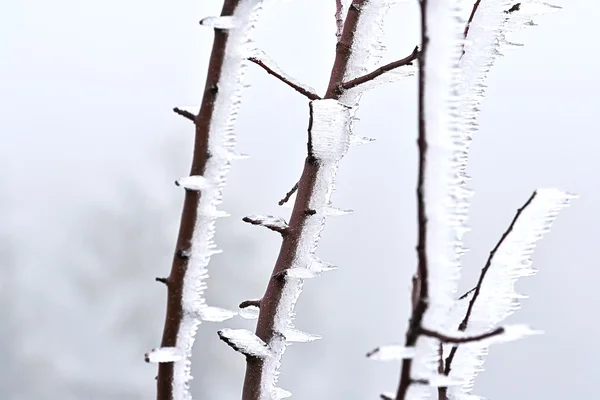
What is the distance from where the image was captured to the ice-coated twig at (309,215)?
0.41 m

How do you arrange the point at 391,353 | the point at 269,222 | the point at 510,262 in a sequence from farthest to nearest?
the point at 269,222, the point at 510,262, the point at 391,353

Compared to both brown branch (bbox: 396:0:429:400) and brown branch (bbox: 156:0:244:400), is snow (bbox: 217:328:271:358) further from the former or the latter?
brown branch (bbox: 396:0:429:400)

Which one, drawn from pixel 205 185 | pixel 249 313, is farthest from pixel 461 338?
pixel 249 313

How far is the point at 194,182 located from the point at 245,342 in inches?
5.6

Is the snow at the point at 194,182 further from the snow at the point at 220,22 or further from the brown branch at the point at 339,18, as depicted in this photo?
the brown branch at the point at 339,18

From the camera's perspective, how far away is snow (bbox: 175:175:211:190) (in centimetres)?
27

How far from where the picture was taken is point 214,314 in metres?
0.31

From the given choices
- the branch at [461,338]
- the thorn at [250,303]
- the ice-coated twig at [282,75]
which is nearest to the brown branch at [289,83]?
the ice-coated twig at [282,75]

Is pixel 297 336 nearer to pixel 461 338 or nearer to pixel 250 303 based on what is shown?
pixel 250 303

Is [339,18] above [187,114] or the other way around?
above

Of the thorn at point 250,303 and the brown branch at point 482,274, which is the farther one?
the thorn at point 250,303

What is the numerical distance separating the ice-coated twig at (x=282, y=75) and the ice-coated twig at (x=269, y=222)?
0.09 metres

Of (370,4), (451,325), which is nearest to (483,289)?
(451,325)

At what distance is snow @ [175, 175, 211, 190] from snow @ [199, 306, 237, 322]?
0.07 meters
